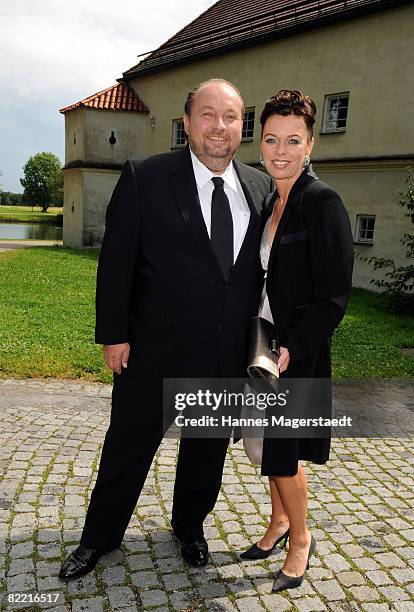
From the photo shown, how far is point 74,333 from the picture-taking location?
323 inches

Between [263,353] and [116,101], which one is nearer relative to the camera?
[263,353]

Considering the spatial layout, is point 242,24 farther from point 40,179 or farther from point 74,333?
point 40,179

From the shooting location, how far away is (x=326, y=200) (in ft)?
7.87

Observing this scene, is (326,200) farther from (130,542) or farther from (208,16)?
(208,16)

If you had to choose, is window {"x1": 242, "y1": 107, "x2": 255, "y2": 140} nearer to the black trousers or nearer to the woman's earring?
the woman's earring

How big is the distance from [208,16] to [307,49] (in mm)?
9263

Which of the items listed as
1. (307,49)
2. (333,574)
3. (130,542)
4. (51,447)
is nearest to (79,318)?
(51,447)

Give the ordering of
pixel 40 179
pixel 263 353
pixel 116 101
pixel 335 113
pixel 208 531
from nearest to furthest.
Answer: pixel 263 353
pixel 208 531
pixel 335 113
pixel 116 101
pixel 40 179

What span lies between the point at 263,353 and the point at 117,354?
822 mm

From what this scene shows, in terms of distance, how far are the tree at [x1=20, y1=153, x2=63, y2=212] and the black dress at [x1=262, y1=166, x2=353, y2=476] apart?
106306 millimetres

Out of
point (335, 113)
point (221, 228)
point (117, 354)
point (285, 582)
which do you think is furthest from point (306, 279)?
point (335, 113)

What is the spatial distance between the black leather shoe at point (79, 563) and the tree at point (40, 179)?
10597cm

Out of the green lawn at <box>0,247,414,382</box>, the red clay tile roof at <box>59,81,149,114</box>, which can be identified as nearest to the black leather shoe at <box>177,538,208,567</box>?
the green lawn at <box>0,247,414,382</box>

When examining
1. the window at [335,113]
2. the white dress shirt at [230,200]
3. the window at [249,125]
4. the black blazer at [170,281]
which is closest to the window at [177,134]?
the window at [249,125]
